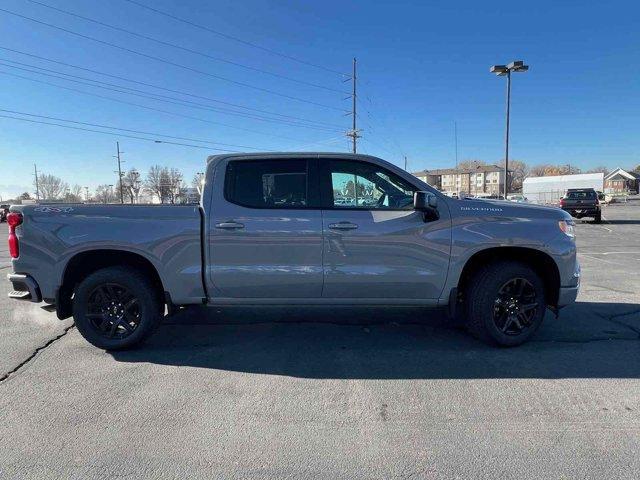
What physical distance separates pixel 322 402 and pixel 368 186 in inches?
84.2

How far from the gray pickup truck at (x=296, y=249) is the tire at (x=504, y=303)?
0.01 m

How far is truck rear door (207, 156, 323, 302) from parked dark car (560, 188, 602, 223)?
2304 cm

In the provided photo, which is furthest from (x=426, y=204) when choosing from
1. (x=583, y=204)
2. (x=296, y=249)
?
(x=583, y=204)

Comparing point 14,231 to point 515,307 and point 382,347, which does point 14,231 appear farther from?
point 515,307

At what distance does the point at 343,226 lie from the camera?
414 centimetres

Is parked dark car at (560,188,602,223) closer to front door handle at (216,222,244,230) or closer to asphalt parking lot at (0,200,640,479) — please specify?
asphalt parking lot at (0,200,640,479)

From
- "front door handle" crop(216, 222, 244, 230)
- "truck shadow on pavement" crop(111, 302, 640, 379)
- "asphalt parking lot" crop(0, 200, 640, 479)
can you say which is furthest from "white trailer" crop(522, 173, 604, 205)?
"front door handle" crop(216, 222, 244, 230)

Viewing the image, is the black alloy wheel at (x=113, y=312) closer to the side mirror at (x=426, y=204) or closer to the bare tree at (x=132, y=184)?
the side mirror at (x=426, y=204)

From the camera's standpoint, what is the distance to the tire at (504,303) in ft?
14.0

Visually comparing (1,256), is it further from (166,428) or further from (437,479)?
(437,479)

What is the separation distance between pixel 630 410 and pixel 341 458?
2.22 meters

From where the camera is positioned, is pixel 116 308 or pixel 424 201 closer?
pixel 424 201

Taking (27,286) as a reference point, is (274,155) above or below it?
above

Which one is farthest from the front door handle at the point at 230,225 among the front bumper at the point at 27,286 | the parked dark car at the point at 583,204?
the parked dark car at the point at 583,204
